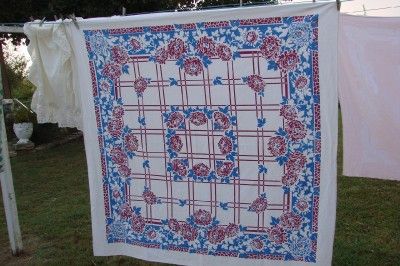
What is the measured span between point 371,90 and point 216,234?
1.36m

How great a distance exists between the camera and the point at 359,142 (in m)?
3.24

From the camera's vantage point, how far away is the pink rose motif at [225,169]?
2.79 meters

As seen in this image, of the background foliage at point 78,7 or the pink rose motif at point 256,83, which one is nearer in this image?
the pink rose motif at point 256,83

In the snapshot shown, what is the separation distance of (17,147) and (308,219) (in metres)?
7.16

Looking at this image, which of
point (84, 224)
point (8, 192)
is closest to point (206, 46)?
point (8, 192)

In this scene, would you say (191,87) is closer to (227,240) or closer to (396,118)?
(227,240)

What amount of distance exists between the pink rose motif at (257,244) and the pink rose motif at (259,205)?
0.56ft

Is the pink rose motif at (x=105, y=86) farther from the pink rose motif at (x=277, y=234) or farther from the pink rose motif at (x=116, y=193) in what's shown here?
the pink rose motif at (x=277, y=234)

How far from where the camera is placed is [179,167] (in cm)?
292

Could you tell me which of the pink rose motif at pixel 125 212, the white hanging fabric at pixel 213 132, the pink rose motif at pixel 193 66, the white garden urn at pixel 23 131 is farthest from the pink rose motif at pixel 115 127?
the white garden urn at pixel 23 131

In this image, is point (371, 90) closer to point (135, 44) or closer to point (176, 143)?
point (176, 143)

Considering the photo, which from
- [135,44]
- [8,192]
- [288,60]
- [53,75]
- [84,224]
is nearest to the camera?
[288,60]

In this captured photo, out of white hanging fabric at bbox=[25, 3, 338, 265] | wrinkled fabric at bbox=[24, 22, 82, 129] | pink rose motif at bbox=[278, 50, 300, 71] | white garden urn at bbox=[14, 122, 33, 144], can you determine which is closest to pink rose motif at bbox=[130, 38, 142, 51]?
white hanging fabric at bbox=[25, 3, 338, 265]

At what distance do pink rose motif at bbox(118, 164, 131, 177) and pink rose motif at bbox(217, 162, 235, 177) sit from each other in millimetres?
609
